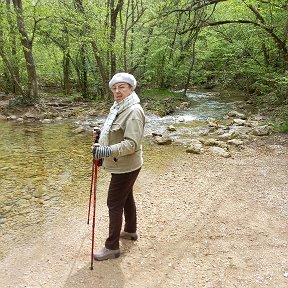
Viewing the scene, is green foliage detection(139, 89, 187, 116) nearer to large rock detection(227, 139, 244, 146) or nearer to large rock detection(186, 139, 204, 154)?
large rock detection(227, 139, 244, 146)

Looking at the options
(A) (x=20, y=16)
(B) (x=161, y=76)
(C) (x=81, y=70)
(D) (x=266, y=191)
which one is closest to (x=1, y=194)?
(D) (x=266, y=191)

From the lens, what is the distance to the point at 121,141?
346cm

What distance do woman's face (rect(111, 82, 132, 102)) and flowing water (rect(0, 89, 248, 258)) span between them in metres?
2.61

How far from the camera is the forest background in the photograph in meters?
12.9

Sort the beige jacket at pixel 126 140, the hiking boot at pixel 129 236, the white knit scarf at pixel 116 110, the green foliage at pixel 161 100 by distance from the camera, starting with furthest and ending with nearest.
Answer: the green foliage at pixel 161 100
the hiking boot at pixel 129 236
the white knit scarf at pixel 116 110
the beige jacket at pixel 126 140

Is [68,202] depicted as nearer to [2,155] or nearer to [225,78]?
[2,155]

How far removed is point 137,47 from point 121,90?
14.6 m

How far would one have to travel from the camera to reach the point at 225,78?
1909 cm

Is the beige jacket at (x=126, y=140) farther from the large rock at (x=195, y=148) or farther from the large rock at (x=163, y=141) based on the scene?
the large rock at (x=163, y=141)

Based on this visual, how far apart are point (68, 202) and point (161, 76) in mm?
15110

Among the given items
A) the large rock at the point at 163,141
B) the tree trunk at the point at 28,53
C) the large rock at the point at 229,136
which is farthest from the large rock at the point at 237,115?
the tree trunk at the point at 28,53

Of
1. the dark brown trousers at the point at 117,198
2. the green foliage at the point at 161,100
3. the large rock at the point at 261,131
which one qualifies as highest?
the dark brown trousers at the point at 117,198

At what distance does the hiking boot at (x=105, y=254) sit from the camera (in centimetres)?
388

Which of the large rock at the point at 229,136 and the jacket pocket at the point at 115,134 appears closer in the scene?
the jacket pocket at the point at 115,134
